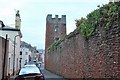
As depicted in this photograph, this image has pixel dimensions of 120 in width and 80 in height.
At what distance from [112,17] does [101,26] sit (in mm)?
1737

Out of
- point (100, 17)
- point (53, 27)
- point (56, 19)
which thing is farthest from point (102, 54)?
point (56, 19)

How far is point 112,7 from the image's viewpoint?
11.6 meters

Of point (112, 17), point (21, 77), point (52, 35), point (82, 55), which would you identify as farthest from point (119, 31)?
point (52, 35)

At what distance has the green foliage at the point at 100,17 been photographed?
11.5 meters

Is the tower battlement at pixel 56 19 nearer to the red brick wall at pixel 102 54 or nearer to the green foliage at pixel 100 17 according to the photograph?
the red brick wall at pixel 102 54

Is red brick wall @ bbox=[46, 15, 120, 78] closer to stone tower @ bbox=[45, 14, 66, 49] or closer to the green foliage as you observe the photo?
the green foliage

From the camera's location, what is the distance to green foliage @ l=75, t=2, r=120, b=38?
37.6 ft

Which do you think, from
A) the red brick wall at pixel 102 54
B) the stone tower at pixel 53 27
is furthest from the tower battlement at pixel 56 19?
the red brick wall at pixel 102 54

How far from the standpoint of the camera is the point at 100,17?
13289 mm

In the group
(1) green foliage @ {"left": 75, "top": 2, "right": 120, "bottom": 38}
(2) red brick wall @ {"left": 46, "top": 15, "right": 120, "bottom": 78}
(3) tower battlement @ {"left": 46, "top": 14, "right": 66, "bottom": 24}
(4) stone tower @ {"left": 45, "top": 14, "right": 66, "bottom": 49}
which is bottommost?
(2) red brick wall @ {"left": 46, "top": 15, "right": 120, "bottom": 78}

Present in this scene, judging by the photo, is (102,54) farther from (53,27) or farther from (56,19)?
(56,19)

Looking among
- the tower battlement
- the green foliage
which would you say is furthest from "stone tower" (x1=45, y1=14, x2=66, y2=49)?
the green foliage

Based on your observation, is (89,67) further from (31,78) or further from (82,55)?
(31,78)

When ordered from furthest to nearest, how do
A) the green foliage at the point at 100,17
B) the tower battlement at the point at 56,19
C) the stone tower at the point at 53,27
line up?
→ the tower battlement at the point at 56,19 → the stone tower at the point at 53,27 → the green foliage at the point at 100,17
